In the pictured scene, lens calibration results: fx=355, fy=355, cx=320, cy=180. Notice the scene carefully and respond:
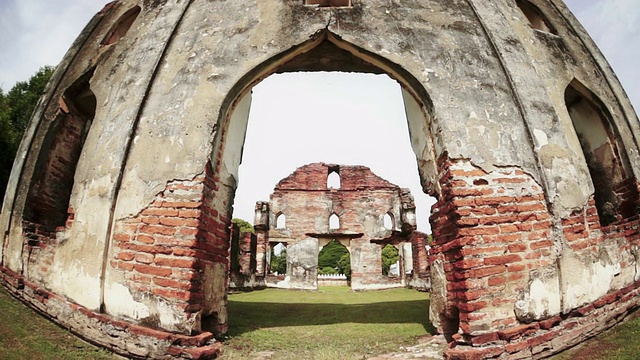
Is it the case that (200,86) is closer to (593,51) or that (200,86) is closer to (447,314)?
(447,314)

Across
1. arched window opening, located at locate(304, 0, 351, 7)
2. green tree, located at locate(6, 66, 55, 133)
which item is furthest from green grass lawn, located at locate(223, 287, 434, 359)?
green tree, located at locate(6, 66, 55, 133)

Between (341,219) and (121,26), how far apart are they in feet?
48.4

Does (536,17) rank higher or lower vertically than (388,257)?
higher

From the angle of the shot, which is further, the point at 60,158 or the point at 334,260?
the point at 334,260

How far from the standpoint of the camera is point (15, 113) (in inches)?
565

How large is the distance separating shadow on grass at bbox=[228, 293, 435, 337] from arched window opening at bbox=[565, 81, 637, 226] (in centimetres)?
324

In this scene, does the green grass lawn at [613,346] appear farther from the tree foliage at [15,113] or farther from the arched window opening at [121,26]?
the tree foliage at [15,113]

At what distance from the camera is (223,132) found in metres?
4.59

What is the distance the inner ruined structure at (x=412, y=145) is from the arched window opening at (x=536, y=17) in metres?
0.34

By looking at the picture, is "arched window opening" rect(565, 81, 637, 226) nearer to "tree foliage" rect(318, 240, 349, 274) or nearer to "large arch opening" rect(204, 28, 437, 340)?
"large arch opening" rect(204, 28, 437, 340)

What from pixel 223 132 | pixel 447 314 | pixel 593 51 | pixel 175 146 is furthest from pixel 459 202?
pixel 593 51

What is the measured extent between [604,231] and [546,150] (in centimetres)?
146

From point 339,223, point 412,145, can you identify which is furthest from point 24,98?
point 412,145

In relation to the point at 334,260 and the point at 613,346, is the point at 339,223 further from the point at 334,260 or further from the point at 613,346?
the point at 334,260
